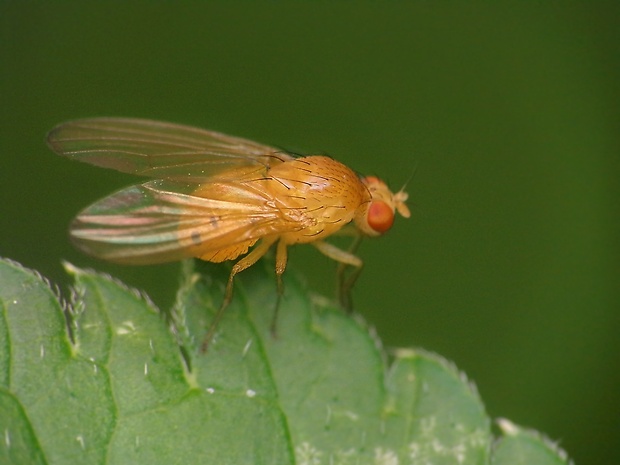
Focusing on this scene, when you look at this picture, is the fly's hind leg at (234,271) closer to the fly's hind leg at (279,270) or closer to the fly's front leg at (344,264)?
the fly's hind leg at (279,270)

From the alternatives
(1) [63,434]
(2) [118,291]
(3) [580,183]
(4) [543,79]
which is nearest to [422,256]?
(3) [580,183]

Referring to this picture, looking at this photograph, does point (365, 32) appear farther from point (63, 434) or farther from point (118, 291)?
point (63, 434)

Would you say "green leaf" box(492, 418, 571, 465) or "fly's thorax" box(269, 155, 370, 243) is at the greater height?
"fly's thorax" box(269, 155, 370, 243)

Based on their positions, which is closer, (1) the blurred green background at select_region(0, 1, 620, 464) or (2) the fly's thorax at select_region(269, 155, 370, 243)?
(2) the fly's thorax at select_region(269, 155, 370, 243)

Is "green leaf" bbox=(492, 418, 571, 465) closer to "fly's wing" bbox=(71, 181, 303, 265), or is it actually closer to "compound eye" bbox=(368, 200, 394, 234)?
"compound eye" bbox=(368, 200, 394, 234)

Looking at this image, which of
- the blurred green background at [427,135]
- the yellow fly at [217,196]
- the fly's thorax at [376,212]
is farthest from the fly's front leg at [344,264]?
the blurred green background at [427,135]

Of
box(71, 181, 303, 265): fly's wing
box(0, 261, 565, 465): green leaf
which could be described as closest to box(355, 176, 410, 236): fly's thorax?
box(71, 181, 303, 265): fly's wing

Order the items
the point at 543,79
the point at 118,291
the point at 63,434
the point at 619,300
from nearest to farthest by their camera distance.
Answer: the point at 63,434, the point at 118,291, the point at 619,300, the point at 543,79
